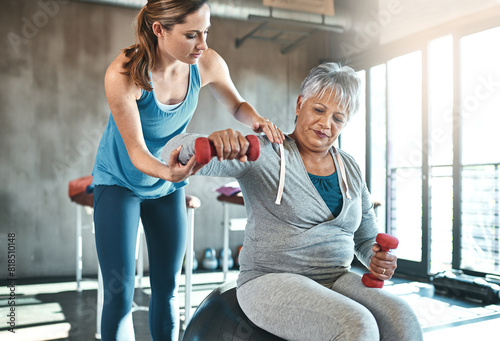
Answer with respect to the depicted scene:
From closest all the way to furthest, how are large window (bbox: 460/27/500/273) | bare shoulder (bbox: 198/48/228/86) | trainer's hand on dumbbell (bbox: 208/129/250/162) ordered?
trainer's hand on dumbbell (bbox: 208/129/250/162) → bare shoulder (bbox: 198/48/228/86) → large window (bbox: 460/27/500/273)

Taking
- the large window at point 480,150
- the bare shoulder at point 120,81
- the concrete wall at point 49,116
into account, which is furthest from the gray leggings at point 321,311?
the concrete wall at point 49,116

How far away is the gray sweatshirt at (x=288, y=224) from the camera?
1.27 metres

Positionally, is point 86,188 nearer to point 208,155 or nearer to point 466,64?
point 208,155

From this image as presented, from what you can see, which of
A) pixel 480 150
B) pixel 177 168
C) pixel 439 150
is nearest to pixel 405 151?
pixel 439 150

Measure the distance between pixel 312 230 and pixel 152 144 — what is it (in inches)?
23.1

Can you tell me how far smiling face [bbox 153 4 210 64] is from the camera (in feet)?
4.06

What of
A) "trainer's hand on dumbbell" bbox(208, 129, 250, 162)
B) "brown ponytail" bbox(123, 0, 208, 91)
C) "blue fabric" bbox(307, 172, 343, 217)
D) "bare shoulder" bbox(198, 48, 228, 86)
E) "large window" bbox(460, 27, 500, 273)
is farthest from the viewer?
"large window" bbox(460, 27, 500, 273)

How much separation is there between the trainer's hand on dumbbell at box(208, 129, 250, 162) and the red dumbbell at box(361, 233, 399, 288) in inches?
20.0

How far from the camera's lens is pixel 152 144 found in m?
1.50

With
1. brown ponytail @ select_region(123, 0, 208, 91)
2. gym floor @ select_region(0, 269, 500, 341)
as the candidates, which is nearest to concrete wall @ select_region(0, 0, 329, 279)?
gym floor @ select_region(0, 269, 500, 341)

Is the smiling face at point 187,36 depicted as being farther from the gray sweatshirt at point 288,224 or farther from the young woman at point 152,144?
the gray sweatshirt at point 288,224

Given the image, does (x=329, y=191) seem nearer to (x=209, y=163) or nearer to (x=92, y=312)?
(x=209, y=163)

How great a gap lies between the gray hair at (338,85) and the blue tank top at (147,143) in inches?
15.4

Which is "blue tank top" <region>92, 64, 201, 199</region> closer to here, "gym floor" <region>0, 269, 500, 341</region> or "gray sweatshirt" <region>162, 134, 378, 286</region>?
"gray sweatshirt" <region>162, 134, 378, 286</region>
